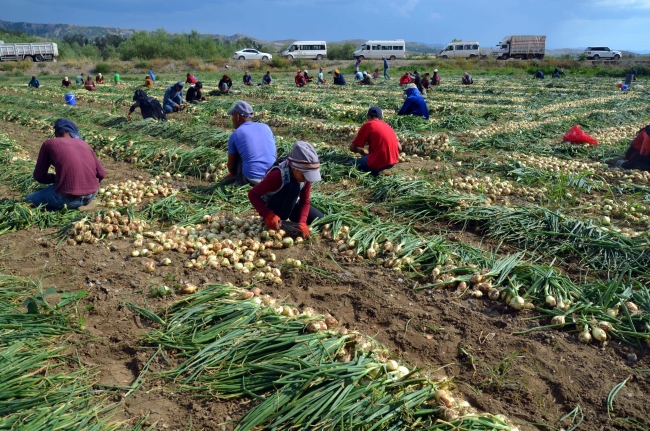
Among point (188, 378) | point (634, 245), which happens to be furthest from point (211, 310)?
point (634, 245)

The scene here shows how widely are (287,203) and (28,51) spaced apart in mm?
46206

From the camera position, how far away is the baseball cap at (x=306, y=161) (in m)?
3.95

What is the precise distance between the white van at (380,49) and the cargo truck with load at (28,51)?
27.9m

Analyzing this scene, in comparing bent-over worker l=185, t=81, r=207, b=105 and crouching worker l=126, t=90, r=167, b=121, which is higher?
bent-over worker l=185, t=81, r=207, b=105

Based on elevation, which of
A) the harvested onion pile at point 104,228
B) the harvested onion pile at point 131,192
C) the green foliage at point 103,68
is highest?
the green foliage at point 103,68

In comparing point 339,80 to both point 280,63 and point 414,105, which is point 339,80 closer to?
point 414,105

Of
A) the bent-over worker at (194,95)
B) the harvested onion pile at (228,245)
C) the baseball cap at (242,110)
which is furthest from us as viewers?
the bent-over worker at (194,95)

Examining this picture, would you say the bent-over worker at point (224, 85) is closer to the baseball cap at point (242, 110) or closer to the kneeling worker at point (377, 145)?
the kneeling worker at point (377, 145)

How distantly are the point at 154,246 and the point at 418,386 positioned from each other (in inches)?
114

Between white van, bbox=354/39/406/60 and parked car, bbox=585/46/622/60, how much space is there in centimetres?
1609

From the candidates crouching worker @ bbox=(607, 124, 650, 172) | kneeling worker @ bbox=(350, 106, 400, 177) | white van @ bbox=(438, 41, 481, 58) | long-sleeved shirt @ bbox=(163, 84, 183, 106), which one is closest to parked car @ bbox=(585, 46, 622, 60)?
white van @ bbox=(438, 41, 481, 58)

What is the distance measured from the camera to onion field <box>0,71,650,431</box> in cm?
249

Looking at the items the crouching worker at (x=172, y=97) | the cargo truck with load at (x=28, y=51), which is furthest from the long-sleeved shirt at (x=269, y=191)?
the cargo truck with load at (x=28, y=51)

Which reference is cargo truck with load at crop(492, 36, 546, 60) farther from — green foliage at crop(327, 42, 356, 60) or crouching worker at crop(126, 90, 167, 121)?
crouching worker at crop(126, 90, 167, 121)
